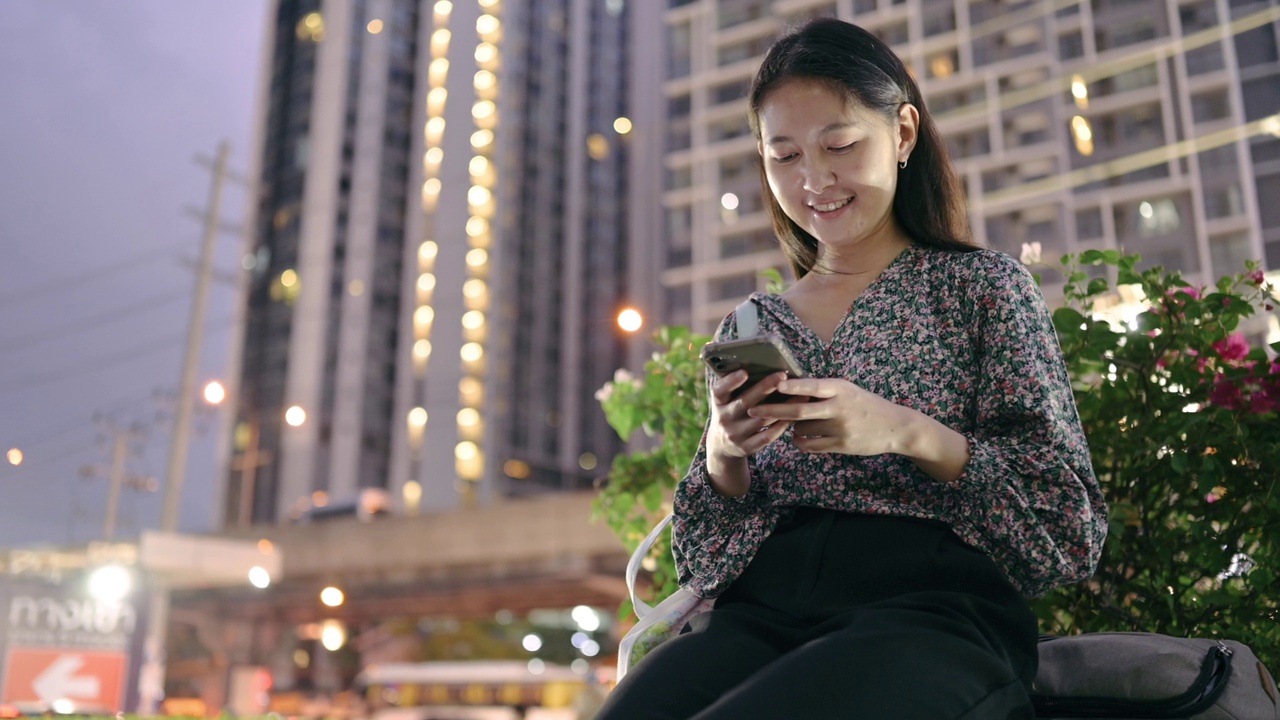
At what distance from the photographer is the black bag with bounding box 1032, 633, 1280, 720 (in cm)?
159

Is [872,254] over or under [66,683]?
over

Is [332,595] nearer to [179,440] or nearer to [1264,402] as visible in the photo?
[179,440]

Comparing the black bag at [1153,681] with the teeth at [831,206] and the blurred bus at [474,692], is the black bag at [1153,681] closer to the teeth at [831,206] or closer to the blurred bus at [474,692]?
the teeth at [831,206]

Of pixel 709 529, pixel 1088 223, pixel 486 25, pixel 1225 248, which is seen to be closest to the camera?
pixel 709 529

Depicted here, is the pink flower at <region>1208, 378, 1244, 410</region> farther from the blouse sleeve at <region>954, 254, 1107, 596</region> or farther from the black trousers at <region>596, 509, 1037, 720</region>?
the black trousers at <region>596, 509, 1037, 720</region>

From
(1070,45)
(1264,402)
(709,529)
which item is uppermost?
(1070,45)

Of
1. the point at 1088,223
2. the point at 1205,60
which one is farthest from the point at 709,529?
the point at 1205,60

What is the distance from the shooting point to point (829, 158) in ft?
6.10

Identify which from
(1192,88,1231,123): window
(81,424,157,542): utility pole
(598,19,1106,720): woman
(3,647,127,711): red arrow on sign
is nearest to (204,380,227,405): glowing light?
(3,647,127,711): red arrow on sign

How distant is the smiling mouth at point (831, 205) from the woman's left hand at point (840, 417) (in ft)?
1.49

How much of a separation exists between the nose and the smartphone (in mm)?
482

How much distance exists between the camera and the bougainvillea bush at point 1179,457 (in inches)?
98.5

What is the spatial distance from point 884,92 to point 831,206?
0.65 feet

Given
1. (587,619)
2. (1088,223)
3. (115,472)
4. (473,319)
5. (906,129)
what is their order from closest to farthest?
1. (906,129)
2. (115,472)
3. (1088,223)
4. (587,619)
5. (473,319)
